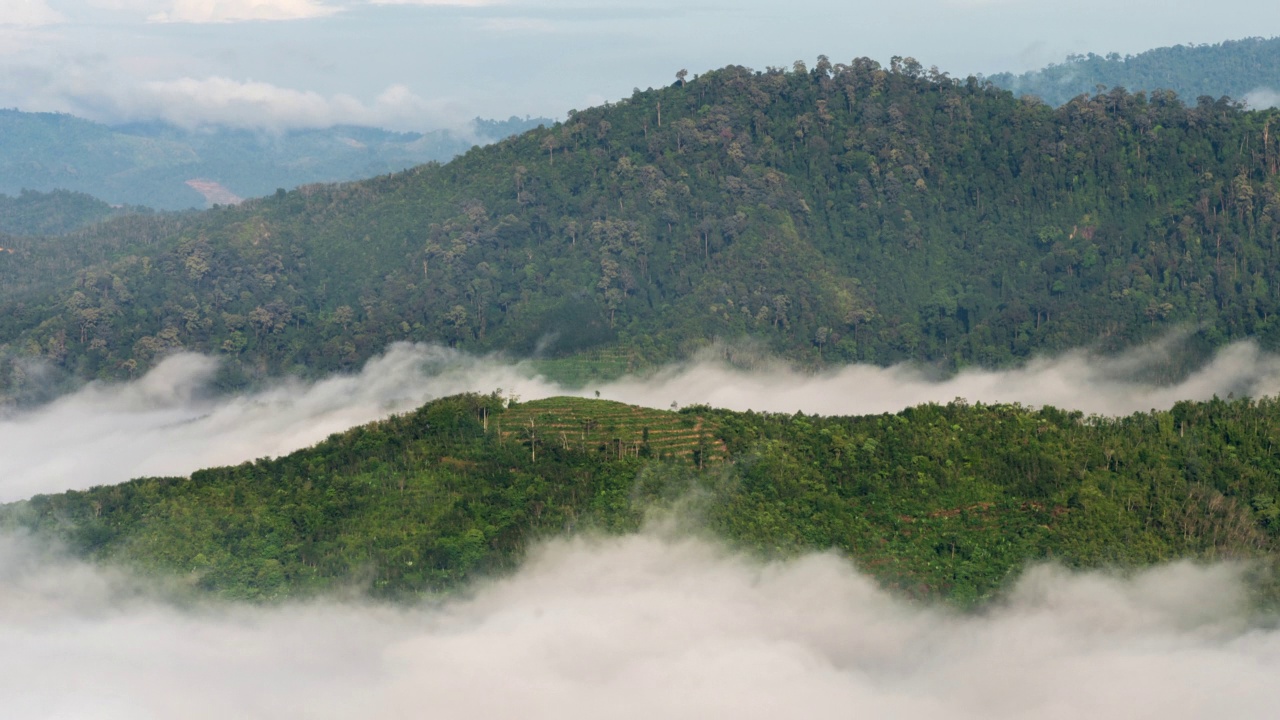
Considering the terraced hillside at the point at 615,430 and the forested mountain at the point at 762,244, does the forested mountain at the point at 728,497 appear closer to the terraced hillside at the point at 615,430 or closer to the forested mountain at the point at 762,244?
the terraced hillside at the point at 615,430

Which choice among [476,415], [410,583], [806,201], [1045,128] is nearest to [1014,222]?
[1045,128]

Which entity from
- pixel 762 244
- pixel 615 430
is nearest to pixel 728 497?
pixel 615 430

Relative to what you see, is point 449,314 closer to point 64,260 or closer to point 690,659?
point 64,260

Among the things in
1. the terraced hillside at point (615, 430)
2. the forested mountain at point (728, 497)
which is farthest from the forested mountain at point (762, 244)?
the forested mountain at point (728, 497)

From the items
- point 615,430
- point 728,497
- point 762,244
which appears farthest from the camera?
point 762,244

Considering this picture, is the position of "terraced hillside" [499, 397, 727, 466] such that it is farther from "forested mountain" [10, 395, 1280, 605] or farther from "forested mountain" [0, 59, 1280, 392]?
"forested mountain" [0, 59, 1280, 392]

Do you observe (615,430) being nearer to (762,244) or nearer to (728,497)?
(728,497)

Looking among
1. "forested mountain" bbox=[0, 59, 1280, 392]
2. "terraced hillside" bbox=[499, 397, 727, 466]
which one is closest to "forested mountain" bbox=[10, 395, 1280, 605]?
"terraced hillside" bbox=[499, 397, 727, 466]
